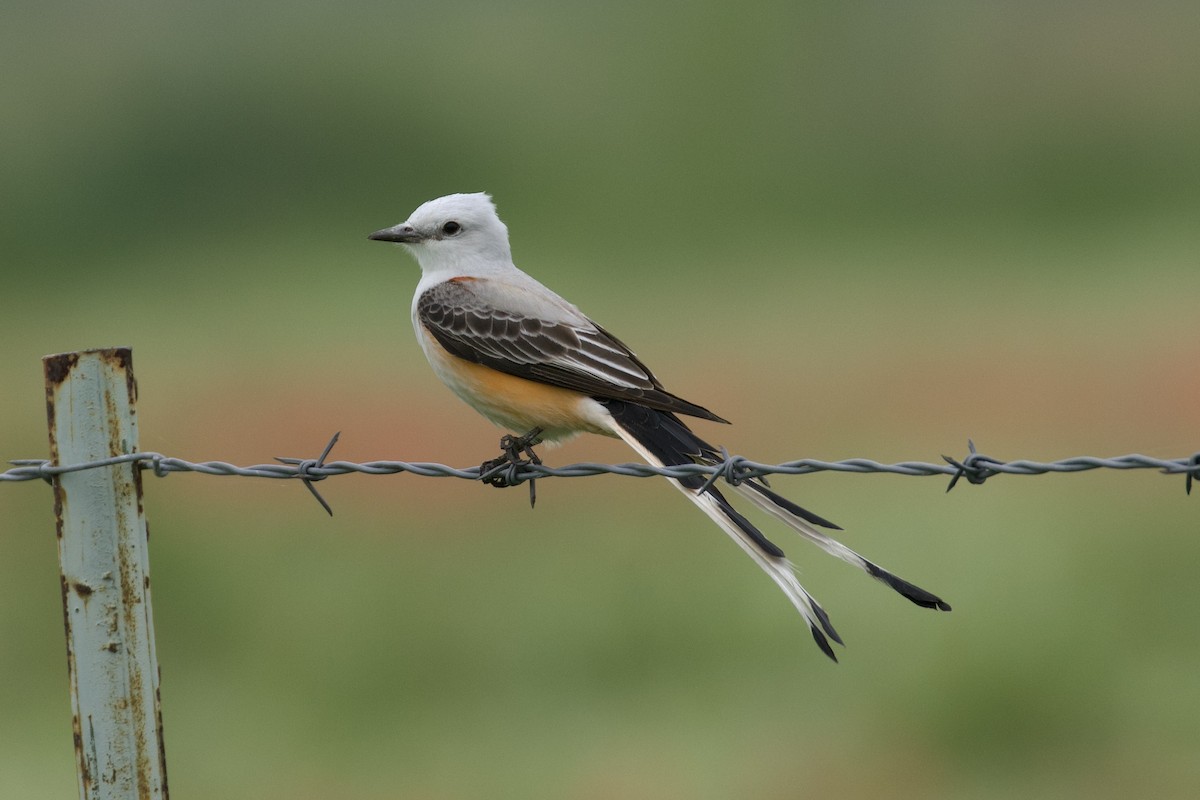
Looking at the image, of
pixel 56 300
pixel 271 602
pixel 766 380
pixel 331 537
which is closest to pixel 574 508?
pixel 331 537

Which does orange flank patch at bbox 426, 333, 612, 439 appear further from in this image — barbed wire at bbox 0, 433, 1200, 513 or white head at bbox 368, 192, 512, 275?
barbed wire at bbox 0, 433, 1200, 513

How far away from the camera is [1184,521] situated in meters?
10.6

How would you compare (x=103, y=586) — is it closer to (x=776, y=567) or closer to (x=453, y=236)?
(x=776, y=567)

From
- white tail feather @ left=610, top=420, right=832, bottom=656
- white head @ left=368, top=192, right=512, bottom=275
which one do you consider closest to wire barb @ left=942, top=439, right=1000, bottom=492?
white tail feather @ left=610, top=420, right=832, bottom=656

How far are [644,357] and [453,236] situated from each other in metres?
9.56

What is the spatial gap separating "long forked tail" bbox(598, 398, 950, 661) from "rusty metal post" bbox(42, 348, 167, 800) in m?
1.57

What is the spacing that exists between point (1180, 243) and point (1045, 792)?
15.0m

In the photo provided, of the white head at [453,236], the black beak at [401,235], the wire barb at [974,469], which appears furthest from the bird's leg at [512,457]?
the wire barb at [974,469]

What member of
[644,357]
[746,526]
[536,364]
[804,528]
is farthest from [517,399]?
[644,357]

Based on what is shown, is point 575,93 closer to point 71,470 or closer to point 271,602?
point 271,602

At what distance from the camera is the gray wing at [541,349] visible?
5.28 meters

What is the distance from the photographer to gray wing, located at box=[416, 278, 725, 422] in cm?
528

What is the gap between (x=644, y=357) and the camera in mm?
15781

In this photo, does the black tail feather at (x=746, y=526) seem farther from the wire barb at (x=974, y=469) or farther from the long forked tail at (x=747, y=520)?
the wire barb at (x=974, y=469)
